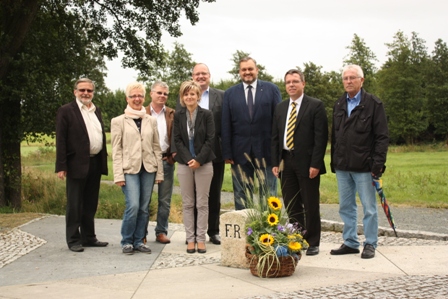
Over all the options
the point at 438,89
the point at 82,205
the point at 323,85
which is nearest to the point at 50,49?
the point at 82,205

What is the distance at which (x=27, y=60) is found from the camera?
15141mm

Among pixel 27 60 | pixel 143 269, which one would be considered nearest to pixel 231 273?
pixel 143 269

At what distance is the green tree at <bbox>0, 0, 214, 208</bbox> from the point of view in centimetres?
1487

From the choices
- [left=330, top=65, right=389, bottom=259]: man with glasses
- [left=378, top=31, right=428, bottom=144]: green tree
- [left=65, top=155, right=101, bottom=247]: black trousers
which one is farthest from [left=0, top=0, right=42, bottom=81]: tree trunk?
[left=378, top=31, right=428, bottom=144]: green tree

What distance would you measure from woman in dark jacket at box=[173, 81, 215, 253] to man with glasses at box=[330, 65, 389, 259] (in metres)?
1.62

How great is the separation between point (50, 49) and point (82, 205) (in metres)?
8.33

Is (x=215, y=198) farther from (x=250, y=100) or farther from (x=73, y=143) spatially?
(x=73, y=143)

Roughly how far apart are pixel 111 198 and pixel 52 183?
1.90 m

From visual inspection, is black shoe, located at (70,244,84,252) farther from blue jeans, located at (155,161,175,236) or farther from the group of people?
blue jeans, located at (155,161,175,236)

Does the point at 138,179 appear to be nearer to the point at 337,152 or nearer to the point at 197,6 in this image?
the point at 337,152

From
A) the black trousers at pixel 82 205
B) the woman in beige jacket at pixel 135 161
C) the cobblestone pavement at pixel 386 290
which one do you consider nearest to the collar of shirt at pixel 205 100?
the woman in beige jacket at pixel 135 161

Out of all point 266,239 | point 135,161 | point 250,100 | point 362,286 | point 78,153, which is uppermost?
point 250,100

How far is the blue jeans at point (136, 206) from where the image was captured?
8.38m

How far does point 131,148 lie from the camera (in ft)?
27.7
